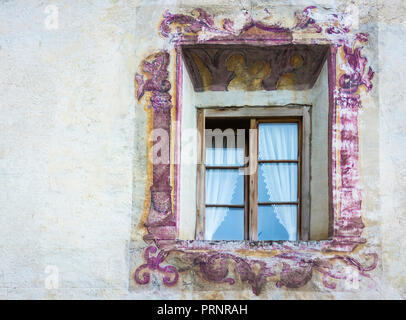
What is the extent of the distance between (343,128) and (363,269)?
95 cm

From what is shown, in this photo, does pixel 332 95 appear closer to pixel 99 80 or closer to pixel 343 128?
pixel 343 128

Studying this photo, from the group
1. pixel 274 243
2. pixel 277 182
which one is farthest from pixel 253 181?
pixel 274 243

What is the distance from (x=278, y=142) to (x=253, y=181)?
352 mm

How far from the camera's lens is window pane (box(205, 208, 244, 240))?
5.32 metres

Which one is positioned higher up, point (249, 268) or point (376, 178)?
point (376, 178)

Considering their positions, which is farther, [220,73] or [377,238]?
[220,73]

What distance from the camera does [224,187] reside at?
543 centimetres

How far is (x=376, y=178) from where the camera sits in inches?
190

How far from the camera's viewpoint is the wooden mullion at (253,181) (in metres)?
5.26

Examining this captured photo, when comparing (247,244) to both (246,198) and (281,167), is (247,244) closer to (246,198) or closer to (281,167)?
(246,198)
